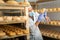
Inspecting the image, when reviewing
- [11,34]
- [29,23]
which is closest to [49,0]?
[29,23]

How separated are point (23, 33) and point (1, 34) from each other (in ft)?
1.51

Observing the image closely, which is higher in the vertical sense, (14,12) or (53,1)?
(53,1)

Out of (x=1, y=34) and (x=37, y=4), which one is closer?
(x=1, y=34)

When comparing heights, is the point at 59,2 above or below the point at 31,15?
above

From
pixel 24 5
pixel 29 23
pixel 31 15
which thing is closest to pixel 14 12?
pixel 31 15

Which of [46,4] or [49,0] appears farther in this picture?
[46,4]

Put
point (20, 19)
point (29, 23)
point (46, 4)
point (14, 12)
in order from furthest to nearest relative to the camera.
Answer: point (46, 4)
point (14, 12)
point (29, 23)
point (20, 19)

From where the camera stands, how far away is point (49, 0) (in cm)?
412

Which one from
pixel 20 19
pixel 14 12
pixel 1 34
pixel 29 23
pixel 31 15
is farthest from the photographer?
pixel 14 12

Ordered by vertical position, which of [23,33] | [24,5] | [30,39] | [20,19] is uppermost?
[24,5]

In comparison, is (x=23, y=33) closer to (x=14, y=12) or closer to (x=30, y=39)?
(x=30, y=39)

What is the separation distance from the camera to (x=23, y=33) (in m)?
2.72

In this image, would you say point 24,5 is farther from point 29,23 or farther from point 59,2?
point 59,2

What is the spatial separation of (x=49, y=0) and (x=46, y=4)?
1.35 feet
